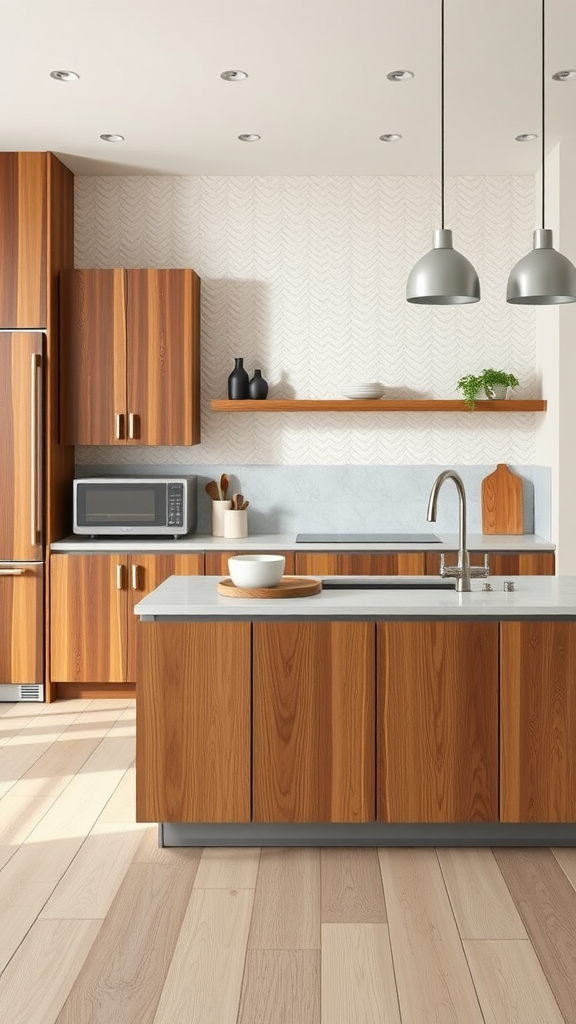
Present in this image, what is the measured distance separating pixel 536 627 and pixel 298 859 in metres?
1.04

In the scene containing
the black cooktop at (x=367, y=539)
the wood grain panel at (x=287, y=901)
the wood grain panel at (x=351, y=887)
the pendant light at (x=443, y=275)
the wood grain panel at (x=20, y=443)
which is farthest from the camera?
the black cooktop at (x=367, y=539)

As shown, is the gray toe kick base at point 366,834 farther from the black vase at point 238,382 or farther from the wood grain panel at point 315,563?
the black vase at point 238,382

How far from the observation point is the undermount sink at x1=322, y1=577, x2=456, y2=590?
11.8 ft

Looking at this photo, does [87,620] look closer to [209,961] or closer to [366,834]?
[366,834]

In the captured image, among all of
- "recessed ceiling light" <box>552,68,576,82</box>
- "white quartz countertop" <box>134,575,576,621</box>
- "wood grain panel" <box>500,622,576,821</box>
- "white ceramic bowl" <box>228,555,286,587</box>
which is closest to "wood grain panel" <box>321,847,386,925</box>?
"wood grain panel" <box>500,622,576,821</box>

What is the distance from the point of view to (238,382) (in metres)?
5.48

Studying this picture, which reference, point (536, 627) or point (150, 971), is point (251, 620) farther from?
point (150, 971)

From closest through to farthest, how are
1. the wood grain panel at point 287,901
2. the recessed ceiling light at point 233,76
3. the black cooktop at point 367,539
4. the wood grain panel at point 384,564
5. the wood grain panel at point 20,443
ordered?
the wood grain panel at point 287,901, the recessed ceiling light at point 233,76, the wood grain panel at point 384,564, the wood grain panel at point 20,443, the black cooktop at point 367,539

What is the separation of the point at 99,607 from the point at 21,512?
63 cm

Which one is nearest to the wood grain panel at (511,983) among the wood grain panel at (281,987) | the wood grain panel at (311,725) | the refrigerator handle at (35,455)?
the wood grain panel at (281,987)

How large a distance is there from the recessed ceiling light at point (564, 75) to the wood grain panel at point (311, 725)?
2522 mm

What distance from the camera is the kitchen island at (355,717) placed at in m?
3.15

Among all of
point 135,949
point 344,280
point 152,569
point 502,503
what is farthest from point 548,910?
point 344,280

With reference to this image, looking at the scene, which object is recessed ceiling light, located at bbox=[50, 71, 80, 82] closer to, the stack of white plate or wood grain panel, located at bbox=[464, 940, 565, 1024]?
the stack of white plate
